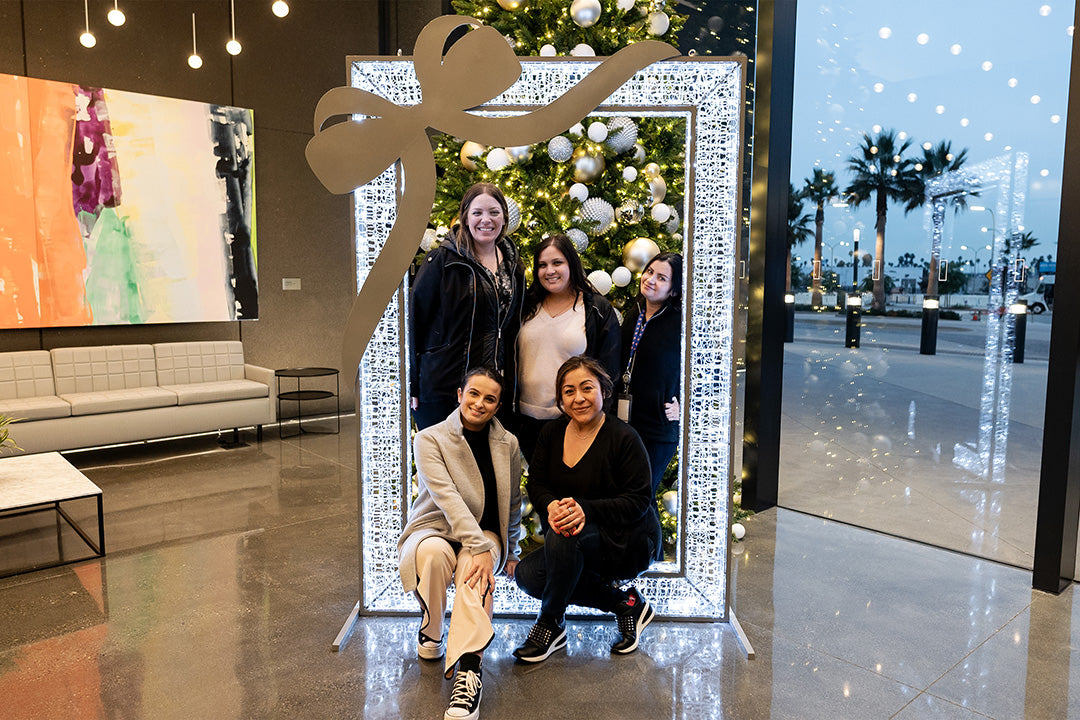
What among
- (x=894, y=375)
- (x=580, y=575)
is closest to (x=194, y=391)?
(x=580, y=575)

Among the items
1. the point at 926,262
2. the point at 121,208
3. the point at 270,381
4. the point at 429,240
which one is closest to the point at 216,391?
the point at 270,381

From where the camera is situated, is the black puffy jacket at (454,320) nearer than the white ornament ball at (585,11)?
Yes

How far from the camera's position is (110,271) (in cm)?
606

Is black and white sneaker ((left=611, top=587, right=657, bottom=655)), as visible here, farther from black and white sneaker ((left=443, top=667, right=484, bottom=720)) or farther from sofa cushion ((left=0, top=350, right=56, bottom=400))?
sofa cushion ((left=0, top=350, right=56, bottom=400))

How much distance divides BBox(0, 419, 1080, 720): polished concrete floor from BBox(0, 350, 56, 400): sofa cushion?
1806 mm

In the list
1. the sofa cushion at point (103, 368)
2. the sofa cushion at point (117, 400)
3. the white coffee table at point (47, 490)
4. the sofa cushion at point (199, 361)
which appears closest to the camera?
the white coffee table at point (47, 490)

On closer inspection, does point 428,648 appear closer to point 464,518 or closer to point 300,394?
point 464,518

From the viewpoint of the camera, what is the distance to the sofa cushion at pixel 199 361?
629 cm

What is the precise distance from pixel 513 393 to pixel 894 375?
239cm

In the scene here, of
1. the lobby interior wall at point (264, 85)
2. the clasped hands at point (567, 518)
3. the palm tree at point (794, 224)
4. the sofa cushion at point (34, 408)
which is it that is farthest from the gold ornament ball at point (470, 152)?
the sofa cushion at point (34, 408)

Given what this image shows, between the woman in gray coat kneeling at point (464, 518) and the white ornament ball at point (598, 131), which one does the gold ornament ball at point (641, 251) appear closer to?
the white ornament ball at point (598, 131)

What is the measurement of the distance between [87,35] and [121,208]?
51.9 inches

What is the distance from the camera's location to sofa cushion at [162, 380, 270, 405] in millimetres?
5977

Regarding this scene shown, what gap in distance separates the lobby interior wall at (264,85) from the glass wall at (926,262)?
364 centimetres
